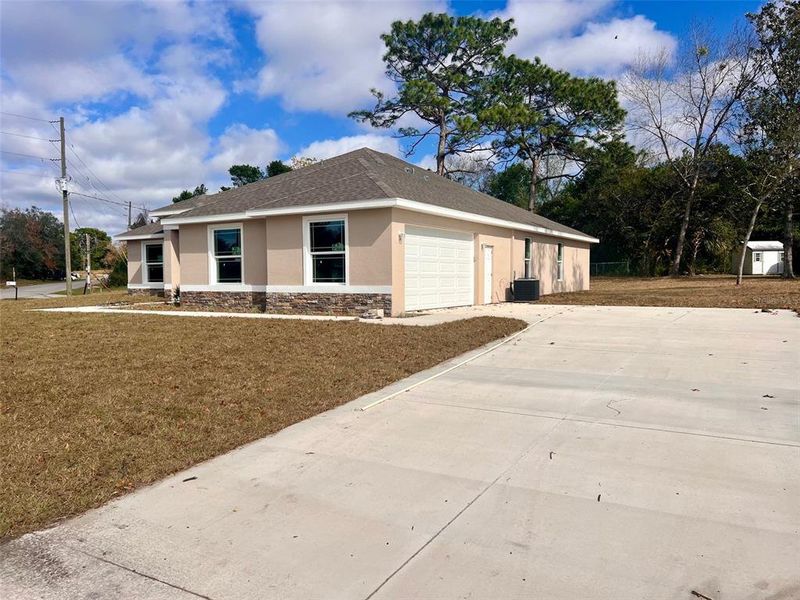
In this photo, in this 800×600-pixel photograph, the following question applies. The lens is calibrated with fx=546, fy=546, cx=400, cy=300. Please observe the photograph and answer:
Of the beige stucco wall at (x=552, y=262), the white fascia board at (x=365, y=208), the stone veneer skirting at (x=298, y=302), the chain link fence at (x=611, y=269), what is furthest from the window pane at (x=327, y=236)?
the chain link fence at (x=611, y=269)

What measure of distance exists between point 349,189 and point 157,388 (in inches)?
363

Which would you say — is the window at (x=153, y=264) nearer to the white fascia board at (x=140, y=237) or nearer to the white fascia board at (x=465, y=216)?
the white fascia board at (x=140, y=237)

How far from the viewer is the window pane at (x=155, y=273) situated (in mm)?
24812

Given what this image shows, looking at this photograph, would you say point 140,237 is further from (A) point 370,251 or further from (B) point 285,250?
(A) point 370,251

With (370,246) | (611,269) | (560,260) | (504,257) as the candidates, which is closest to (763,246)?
(611,269)

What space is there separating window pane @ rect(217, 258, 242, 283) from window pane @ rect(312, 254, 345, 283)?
11.1ft

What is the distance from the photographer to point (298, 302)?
1492cm

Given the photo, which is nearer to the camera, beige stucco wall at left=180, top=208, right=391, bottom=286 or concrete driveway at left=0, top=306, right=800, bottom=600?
concrete driveway at left=0, top=306, right=800, bottom=600

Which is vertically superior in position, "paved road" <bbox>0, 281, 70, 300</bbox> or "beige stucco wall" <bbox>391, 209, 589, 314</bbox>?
"beige stucco wall" <bbox>391, 209, 589, 314</bbox>

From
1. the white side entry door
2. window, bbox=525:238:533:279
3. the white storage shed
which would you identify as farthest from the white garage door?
the white storage shed

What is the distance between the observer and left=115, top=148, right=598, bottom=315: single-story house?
45.3 feet

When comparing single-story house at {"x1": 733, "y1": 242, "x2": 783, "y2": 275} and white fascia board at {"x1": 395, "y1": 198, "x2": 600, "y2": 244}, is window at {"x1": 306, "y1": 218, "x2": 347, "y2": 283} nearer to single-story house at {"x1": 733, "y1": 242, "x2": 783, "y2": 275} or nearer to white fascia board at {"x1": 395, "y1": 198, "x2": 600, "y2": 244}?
white fascia board at {"x1": 395, "y1": 198, "x2": 600, "y2": 244}

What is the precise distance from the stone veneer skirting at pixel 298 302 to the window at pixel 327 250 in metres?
0.52

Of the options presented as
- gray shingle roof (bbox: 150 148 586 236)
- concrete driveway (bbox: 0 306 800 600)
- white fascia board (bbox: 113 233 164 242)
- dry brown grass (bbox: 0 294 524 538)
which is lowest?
concrete driveway (bbox: 0 306 800 600)
